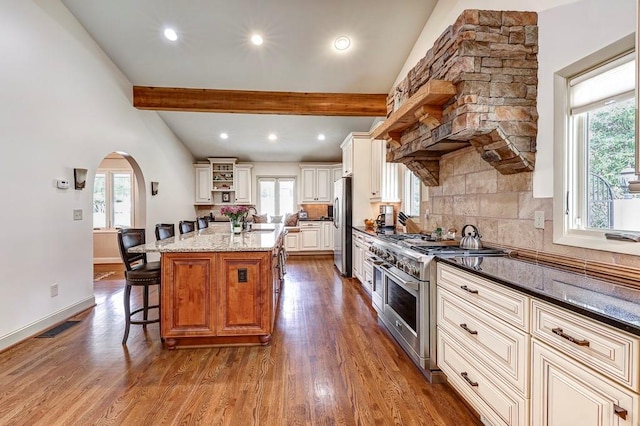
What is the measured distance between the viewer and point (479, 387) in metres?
1.67

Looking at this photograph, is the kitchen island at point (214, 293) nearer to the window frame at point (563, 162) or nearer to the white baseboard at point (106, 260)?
the window frame at point (563, 162)

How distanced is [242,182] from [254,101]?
3148 millimetres

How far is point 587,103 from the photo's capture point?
175cm

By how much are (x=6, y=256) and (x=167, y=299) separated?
60.9 inches

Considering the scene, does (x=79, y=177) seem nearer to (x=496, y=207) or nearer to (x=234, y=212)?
(x=234, y=212)

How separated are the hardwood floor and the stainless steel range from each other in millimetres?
159

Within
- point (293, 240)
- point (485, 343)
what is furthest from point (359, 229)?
point (485, 343)

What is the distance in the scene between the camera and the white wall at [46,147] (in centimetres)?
271

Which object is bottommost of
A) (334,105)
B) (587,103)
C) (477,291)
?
(477,291)

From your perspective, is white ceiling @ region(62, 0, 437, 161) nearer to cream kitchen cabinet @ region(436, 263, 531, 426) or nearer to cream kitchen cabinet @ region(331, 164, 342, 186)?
cream kitchen cabinet @ region(331, 164, 342, 186)

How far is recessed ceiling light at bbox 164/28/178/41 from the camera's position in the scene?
367 centimetres

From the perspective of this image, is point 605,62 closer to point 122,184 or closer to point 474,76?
point 474,76

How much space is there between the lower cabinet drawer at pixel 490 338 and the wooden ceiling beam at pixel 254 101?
3.69 metres

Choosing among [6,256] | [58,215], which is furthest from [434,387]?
[58,215]
